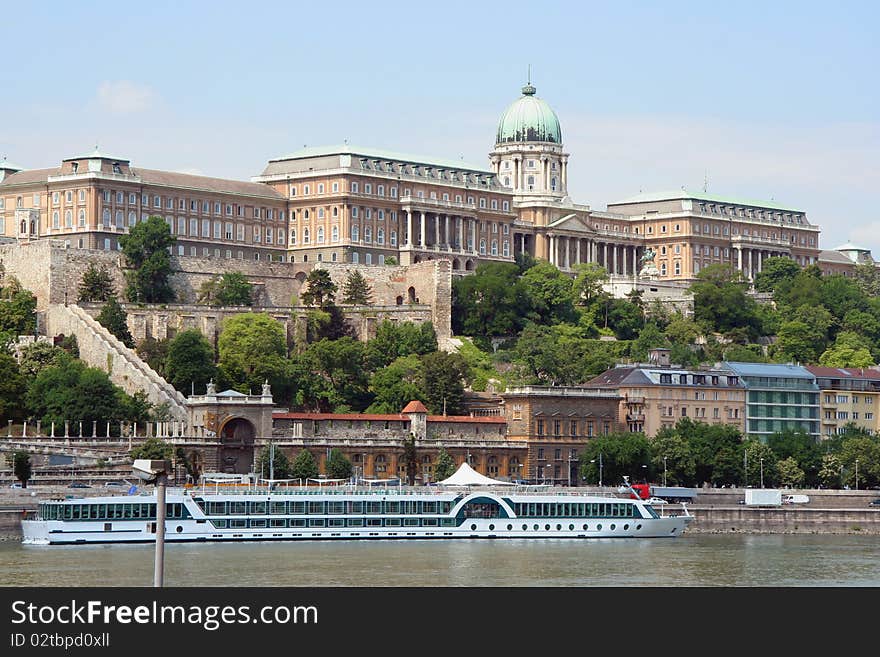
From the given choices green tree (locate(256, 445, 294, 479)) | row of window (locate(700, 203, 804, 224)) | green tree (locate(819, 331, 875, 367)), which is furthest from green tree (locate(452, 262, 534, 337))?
row of window (locate(700, 203, 804, 224))

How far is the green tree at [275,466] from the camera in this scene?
4279 inches

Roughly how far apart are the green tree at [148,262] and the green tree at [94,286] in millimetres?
1877

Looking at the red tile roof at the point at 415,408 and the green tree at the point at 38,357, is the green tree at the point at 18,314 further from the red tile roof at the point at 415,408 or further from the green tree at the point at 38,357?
the red tile roof at the point at 415,408

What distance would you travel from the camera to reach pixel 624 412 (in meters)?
123

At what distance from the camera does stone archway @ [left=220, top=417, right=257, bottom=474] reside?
10962 centimetres

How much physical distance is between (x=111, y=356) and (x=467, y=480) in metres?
25.5

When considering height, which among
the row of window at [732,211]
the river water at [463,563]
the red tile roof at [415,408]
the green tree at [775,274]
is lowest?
the river water at [463,563]

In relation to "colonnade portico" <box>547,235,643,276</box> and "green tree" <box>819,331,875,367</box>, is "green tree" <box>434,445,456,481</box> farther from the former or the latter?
"colonnade portico" <box>547,235,643,276</box>

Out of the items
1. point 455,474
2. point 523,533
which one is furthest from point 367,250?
point 523,533

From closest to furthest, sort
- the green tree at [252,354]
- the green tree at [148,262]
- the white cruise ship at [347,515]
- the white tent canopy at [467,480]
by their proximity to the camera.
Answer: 1. the white cruise ship at [347,515]
2. the white tent canopy at [467,480]
3. the green tree at [252,354]
4. the green tree at [148,262]

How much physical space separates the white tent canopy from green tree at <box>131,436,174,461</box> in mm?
13339

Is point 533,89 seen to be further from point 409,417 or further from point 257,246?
point 409,417

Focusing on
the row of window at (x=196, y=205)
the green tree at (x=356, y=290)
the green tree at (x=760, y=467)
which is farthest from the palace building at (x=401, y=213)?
the green tree at (x=760, y=467)
